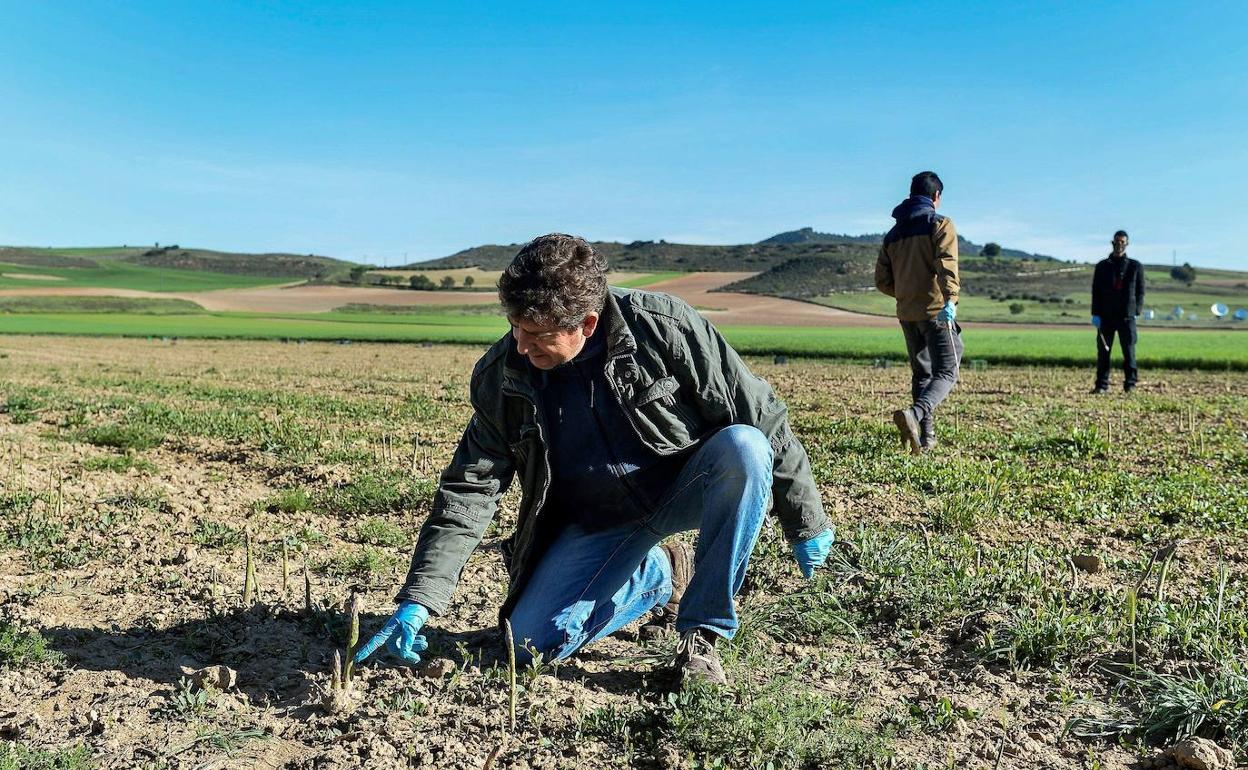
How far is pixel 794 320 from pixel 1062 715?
130 feet

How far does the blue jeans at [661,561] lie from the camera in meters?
3.39

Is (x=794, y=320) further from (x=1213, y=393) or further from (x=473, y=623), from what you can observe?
(x=473, y=623)

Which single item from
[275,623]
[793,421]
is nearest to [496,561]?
[275,623]

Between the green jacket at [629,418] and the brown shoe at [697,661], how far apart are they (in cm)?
58

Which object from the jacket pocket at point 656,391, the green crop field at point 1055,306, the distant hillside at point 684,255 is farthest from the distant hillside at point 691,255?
the jacket pocket at point 656,391

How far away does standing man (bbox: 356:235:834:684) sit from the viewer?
3.30 m

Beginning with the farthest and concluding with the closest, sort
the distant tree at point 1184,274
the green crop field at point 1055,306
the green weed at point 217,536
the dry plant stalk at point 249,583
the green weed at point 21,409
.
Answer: the distant tree at point 1184,274, the green crop field at point 1055,306, the green weed at point 21,409, the green weed at point 217,536, the dry plant stalk at point 249,583

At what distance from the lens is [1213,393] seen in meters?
12.2

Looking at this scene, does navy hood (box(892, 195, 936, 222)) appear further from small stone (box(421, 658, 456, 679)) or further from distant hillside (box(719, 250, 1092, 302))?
distant hillside (box(719, 250, 1092, 302))

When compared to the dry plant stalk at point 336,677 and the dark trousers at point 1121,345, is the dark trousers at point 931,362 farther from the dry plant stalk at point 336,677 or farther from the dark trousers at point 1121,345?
the dry plant stalk at point 336,677

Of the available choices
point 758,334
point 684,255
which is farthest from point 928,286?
point 684,255

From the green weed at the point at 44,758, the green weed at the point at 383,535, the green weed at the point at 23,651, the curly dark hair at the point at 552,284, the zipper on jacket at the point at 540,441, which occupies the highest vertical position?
the curly dark hair at the point at 552,284

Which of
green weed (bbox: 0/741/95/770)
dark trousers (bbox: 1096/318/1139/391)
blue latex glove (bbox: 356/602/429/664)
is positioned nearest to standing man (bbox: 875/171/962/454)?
blue latex glove (bbox: 356/602/429/664)

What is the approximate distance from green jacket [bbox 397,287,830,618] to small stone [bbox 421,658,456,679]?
219 mm
